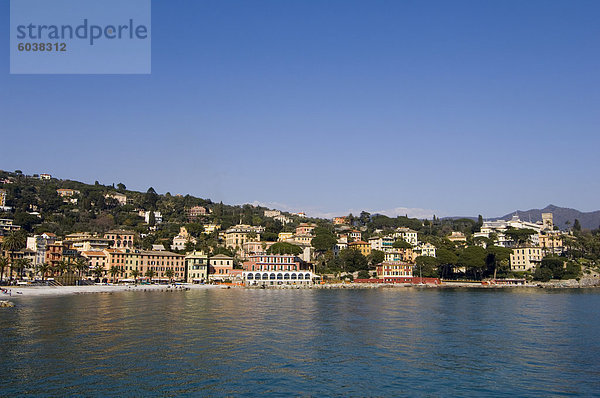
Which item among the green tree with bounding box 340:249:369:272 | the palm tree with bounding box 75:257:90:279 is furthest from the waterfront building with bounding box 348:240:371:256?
the palm tree with bounding box 75:257:90:279

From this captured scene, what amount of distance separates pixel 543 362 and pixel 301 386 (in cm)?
1595

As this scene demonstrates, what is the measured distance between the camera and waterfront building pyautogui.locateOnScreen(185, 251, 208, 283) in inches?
4793

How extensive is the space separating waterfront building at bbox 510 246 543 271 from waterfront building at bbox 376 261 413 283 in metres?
31.8

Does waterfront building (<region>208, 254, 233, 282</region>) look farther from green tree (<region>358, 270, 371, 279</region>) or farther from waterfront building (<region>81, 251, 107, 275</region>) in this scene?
green tree (<region>358, 270, 371, 279</region>)

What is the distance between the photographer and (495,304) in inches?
2574

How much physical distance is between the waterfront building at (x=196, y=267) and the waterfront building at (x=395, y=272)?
44.1 m

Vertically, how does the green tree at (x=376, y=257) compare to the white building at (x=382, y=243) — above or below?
below

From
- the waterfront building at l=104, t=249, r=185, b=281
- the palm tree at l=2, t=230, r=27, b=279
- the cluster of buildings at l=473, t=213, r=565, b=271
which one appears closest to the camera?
the palm tree at l=2, t=230, r=27, b=279

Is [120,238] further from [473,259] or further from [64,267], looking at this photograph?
[473,259]

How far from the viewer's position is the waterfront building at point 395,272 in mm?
121688

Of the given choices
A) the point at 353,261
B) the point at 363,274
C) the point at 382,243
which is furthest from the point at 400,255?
the point at 382,243

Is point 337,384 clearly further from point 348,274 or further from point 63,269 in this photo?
point 348,274

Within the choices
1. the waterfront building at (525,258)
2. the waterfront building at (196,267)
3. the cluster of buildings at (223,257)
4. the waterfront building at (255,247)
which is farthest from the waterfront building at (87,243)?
the waterfront building at (525,258)

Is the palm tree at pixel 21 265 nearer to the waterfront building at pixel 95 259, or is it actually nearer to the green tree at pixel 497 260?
the waterfront building at pixel 95 259
